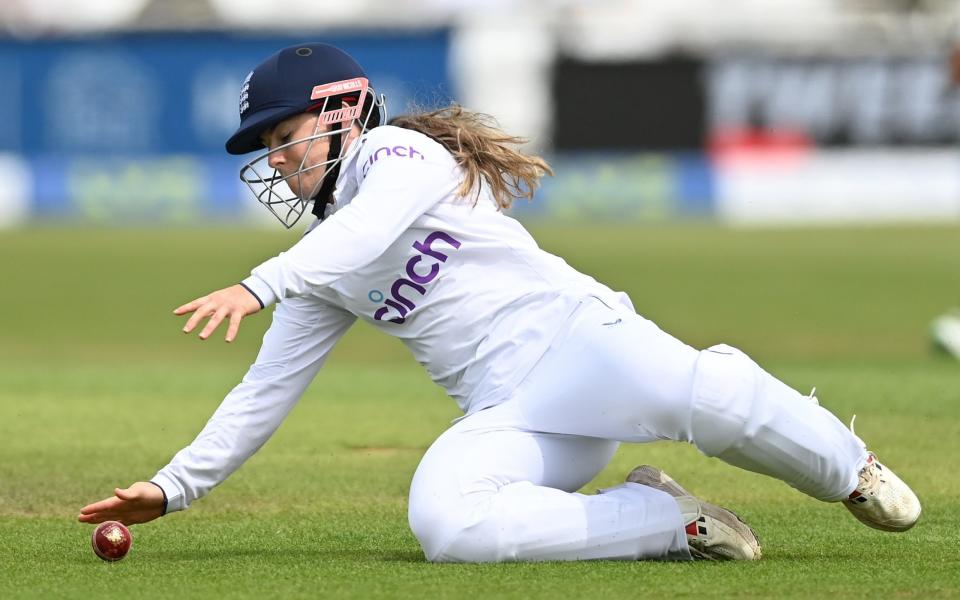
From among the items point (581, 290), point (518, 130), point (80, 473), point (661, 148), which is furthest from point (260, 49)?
point (581, 290)

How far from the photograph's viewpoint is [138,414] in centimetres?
919

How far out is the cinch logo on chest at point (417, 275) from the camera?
195 inches

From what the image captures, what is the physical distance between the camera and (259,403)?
5.33 metres

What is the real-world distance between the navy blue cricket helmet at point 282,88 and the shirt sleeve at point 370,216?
0.24 metres

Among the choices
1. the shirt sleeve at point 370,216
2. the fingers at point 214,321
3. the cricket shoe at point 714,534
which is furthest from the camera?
the cricket shoe at point 714,534

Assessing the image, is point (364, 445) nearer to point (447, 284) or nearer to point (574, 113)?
point (447, 284)

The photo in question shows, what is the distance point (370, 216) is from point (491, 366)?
0.64 metres

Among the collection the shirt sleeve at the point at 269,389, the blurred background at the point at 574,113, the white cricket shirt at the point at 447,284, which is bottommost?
the blurred background at the point at 574,113

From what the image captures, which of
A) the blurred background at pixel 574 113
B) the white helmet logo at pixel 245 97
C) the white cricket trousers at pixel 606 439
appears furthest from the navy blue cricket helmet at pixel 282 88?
the blurred background at pixel 574 113

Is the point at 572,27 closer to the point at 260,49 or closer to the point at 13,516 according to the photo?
the point at 260,49

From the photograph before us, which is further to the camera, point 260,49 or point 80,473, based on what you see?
point 260,49

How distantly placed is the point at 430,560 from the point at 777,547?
113 centimetres

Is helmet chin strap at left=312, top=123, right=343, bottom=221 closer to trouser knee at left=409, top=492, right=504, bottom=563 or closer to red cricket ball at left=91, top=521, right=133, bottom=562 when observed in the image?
trouser knee at left=409, top=492, right=504, bottom=563

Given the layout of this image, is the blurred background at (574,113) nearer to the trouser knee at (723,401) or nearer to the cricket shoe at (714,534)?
the cricket shoe at (714,534)
